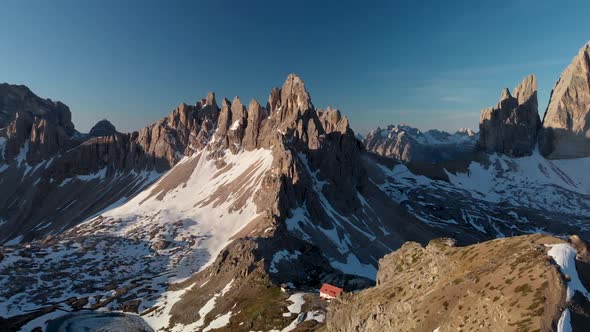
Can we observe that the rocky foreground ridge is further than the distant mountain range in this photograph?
No

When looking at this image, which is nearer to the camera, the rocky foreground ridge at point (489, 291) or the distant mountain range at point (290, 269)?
the rocky foreground ridge at point (489, 291)

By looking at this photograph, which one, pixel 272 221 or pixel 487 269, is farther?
pixel 272 221

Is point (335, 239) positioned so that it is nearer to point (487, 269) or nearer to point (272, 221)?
point (272, 221)

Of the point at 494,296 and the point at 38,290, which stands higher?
the point at 494,296

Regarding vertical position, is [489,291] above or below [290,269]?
above

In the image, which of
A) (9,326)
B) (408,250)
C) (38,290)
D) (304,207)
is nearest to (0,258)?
(38,290)

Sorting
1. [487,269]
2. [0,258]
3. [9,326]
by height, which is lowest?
[9,326]

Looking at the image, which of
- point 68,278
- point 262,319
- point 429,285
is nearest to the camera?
point 429,285

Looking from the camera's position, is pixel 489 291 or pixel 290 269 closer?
pixel 489 291
